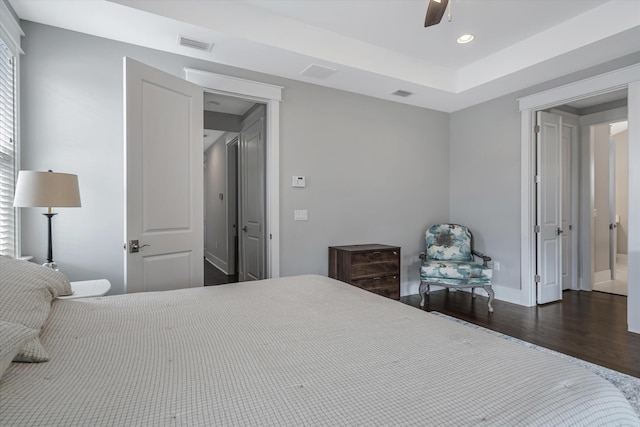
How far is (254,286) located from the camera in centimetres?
200

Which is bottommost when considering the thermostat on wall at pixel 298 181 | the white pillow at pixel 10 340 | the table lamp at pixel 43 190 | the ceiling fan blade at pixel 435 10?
the white pillow at pixel 10 340

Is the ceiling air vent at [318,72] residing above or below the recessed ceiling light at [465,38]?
below

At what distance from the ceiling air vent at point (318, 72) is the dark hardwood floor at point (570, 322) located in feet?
9.34

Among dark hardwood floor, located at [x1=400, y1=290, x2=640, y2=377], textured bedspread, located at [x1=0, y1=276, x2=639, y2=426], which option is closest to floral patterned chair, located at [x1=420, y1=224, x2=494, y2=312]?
dark hardwood floor, located at [x1=400, y1=290, x2=640, y2=377]

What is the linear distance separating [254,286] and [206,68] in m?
2.26

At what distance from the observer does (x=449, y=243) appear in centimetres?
425

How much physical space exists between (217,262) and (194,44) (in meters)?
4.59

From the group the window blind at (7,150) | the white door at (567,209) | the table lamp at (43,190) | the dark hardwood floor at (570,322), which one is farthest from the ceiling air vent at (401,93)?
the window blind at (7,150)

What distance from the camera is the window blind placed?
218 centimetres

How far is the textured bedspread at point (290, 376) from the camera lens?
2.38 ft

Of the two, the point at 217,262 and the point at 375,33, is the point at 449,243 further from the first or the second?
the point at 217,262

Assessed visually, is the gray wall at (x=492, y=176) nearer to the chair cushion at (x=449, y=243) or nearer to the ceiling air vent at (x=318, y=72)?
the chair cushion at (x=449, y=243)

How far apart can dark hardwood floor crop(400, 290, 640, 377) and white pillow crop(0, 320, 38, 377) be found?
3.33 m

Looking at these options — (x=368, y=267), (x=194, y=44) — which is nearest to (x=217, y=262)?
(x=368, y=267)
